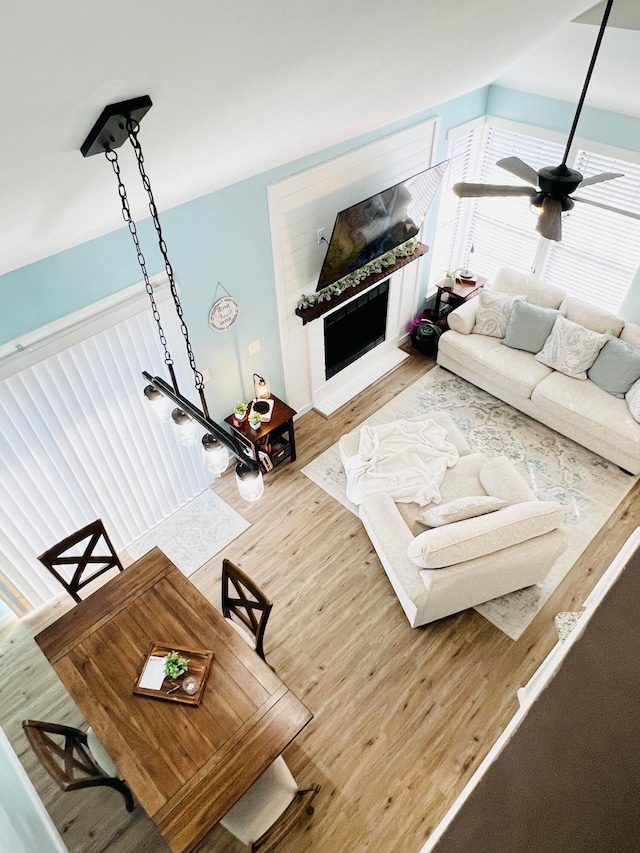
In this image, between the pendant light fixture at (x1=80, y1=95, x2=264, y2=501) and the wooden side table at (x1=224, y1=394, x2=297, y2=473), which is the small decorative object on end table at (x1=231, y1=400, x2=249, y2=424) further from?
the pendant light fixture at (x1=80, y1=95, x2=264, y2=501)

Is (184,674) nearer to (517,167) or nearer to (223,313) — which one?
(223,313)

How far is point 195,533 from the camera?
14.3 ft

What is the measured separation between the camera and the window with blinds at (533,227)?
16.1 feet

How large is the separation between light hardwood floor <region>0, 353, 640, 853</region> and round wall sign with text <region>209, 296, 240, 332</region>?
1529 mm

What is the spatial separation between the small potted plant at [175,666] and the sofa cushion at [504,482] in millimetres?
2360

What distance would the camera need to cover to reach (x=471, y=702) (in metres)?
3.40

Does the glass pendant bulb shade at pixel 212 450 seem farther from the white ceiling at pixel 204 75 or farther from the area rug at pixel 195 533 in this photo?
the area rug at pixel 195 533

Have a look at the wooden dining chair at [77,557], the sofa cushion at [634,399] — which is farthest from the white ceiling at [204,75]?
the sofa cushion at [634,399]

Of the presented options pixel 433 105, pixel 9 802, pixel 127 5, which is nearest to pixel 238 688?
pixel 9 802

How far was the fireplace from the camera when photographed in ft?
16.8

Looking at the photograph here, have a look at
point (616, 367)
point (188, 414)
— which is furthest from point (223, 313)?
point (616, 367)

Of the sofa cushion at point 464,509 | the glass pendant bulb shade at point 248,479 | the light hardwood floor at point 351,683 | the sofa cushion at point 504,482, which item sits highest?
the glass pendant bulb shade at point 248,479

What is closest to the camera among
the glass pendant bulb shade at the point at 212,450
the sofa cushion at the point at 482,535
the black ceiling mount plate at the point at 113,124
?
the black ceiling mount plate at the point at 113,124

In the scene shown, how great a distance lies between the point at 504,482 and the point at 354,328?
221 centimetres
